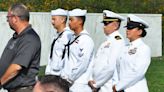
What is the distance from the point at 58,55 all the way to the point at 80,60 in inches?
21.2

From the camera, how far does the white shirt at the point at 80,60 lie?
8.02 metres

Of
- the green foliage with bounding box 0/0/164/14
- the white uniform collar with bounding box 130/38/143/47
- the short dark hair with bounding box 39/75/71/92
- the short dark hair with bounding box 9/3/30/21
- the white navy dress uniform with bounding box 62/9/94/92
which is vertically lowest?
the green foliage with bounding box 0/0/164/14

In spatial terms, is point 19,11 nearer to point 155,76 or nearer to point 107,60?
point 107,60

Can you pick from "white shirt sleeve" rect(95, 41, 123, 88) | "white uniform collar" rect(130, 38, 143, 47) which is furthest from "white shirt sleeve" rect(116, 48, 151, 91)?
"white shirt sleeve" rect(95, 41, 123, 88)

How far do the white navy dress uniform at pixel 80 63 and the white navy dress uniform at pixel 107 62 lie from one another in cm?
28

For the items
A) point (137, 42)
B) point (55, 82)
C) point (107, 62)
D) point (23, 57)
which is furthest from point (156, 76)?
point (55, 82)

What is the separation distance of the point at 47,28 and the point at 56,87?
15.4m

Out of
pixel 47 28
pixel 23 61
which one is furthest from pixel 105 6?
pixel 23 61

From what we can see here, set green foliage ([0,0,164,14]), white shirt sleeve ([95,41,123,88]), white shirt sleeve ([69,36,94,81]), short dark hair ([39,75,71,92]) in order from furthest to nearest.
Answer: green foliage ([0,0,164,14]) → white shirt sleeve ([69,36,94,81]) → white shirt sleeve ([95,41,123,88]) → short dark hair ([39,75,71,92])

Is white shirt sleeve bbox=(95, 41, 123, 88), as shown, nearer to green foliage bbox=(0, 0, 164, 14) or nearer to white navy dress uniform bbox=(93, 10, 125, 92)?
white navy dress uniform bbox=(93, 10, 125, 92)

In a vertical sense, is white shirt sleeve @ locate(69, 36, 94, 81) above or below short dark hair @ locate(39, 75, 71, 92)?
below

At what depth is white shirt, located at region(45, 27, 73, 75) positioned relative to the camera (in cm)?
841

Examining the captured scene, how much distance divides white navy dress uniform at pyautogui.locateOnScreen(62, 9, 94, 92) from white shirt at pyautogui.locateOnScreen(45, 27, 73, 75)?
0.73 ft

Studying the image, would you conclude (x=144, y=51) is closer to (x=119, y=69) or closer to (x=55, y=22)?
(x=119, y=69)
